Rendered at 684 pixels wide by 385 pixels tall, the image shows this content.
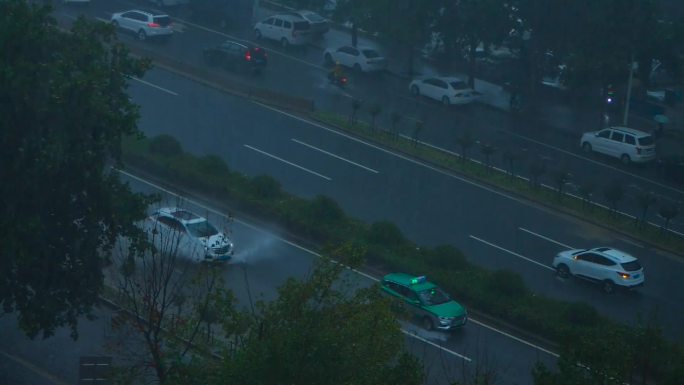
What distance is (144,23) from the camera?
4225cm

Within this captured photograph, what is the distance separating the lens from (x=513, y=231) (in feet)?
94.0

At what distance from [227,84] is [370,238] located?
45.6 ft

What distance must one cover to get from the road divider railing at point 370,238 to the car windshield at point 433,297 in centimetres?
124

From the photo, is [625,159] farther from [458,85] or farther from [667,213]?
[667,213]

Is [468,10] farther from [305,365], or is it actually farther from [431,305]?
[305,365]

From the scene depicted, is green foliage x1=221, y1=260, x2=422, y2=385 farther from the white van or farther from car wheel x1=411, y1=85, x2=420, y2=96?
the white van

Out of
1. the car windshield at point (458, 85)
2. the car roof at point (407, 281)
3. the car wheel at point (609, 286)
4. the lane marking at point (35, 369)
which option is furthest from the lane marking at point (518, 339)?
the car windshield at point (458, 85)

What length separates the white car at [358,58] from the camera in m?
42.0

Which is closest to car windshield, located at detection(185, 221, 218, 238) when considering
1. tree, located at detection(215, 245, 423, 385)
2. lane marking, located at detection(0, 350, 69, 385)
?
lane marking, located at detection(0, 350, 69, 385)

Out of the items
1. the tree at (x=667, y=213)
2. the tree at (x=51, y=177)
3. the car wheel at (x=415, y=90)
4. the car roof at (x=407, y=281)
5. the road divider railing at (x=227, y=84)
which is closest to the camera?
the tree at (x=51, y=177)

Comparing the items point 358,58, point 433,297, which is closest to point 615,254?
point 433,297

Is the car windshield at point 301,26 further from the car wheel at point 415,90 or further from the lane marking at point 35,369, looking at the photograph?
the lane marking at point 35,369

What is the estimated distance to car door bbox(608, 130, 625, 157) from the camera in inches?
1398

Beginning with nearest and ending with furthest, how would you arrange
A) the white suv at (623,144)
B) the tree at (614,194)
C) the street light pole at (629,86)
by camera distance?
1. the tree at (614,194)
2. the white suv at (623,144)
3. the street light pole at (629,86)
